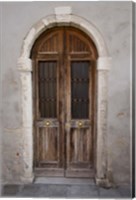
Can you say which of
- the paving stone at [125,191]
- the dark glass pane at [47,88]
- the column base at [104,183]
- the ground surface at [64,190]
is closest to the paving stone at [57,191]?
the ground surface at [64,190]

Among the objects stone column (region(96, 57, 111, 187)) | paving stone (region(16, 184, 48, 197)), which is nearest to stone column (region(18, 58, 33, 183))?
paving stone (region(16, 184, 48, 197))

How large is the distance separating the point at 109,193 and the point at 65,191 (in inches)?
27.0

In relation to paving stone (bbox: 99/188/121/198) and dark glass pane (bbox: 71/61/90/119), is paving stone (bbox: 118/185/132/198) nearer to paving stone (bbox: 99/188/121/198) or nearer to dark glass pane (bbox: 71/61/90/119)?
paving stone (bbox: 99/188/121/198)

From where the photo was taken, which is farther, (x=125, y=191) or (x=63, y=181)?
(x=63, y=181)

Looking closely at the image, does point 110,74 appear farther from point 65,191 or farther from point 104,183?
point 65,191

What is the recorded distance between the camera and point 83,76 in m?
3.97

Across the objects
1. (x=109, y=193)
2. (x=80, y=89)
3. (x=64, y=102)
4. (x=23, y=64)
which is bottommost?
(x=109, y=193)

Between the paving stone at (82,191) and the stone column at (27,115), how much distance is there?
720 millimetres

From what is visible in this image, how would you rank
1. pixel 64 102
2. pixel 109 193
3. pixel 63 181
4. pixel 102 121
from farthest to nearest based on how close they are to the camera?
1. pixel 64 102
2. pixel 63 181
3. pixel 102 121
4. pixel 109 193

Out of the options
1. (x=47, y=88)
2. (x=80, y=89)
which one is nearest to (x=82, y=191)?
(x=80, y=89)

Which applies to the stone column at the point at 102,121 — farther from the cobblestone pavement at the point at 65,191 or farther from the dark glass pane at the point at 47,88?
the dark glass pane at the point at 47,88

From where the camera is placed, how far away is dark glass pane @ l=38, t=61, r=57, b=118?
4000 mm

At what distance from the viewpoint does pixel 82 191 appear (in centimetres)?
365

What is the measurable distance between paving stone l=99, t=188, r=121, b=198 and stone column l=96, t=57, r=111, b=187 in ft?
0.35
